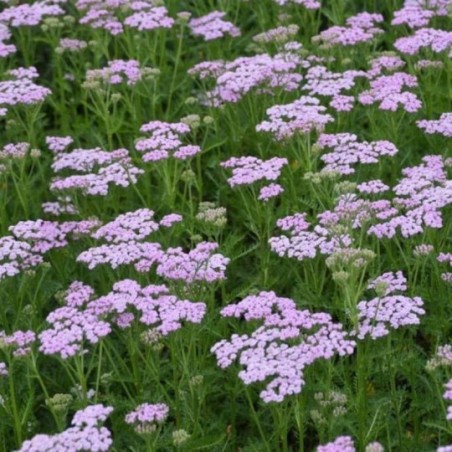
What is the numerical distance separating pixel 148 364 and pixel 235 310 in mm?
550

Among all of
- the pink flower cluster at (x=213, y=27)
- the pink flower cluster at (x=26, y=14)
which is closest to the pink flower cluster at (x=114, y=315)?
the pink flower cluster at (x=213, y=27)

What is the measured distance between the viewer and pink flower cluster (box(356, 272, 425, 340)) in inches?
215

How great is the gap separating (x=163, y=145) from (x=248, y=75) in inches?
41.6

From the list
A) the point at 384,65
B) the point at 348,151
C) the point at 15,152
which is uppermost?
the point at 15,152

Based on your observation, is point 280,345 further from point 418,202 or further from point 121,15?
point 121,15

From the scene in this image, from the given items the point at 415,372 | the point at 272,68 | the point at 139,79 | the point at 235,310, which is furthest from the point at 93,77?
the point at 415,372

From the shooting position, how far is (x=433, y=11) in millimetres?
9039

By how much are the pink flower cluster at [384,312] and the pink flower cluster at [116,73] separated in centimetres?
299

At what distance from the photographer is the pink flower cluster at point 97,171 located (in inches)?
280

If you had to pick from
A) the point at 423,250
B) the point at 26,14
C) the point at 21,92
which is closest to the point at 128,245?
the point at 423,250

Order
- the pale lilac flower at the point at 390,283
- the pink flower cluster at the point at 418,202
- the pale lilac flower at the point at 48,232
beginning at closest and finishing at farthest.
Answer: the pale lilac flower at the point at 390,283 < the pink flower cluster at the point at 418,202 < the pale lilac flower at the point at 48,232

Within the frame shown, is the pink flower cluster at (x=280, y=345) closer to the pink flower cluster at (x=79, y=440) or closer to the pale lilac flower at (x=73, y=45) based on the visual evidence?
the pink flower cluster at (x=79, y=440)

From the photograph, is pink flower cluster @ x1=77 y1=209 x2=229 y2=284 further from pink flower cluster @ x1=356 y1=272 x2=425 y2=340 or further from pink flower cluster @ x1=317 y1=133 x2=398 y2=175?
pink flower cluster @ x1=317 y1=133 x2=398 y2=175

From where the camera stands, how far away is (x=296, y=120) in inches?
285
